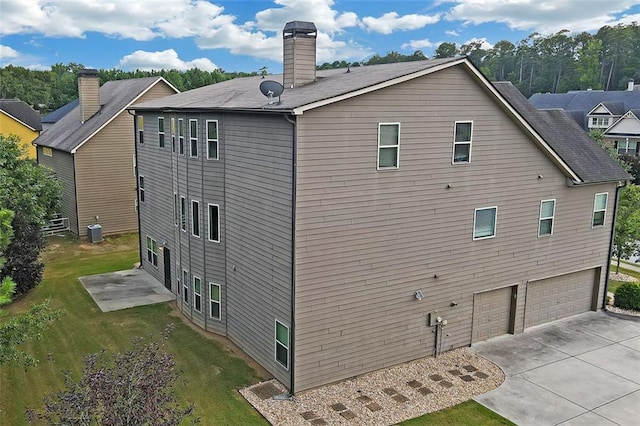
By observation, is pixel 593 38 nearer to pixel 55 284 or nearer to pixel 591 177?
pixel 591 177

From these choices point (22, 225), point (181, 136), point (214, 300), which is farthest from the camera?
point (22, 225)

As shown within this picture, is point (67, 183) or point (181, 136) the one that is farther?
point (67, 183)

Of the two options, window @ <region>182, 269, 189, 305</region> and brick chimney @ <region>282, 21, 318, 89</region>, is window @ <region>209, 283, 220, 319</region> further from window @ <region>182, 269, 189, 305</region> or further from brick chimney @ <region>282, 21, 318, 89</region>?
brick chimney @ <region>282, 21, 318, 89</region>

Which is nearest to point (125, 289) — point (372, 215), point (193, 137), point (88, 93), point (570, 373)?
point (193, 137)

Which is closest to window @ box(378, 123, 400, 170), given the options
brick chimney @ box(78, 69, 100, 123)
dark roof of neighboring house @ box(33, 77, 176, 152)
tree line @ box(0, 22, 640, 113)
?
dark roof of neighboring house @ box(33, 77, 176, 152)

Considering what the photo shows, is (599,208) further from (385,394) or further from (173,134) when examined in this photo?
(173,134)
